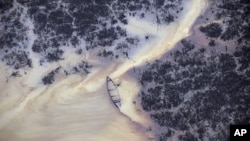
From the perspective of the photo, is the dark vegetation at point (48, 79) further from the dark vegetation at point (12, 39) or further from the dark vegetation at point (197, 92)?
the dark vegetation at point (197, 92)

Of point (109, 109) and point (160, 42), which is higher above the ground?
point (160, 42)

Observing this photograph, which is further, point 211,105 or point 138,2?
point 138,2

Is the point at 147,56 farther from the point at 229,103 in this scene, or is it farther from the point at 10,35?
the point at 10,35

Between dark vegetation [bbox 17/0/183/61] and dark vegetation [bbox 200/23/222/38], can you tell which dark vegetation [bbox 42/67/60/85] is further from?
dark vegetation [bbox 200/23/222/38]

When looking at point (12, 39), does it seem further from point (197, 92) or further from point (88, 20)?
point (197, 92)

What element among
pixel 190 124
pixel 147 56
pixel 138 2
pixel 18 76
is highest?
pixel 138 2

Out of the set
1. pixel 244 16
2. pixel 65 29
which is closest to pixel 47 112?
pixel 65 29

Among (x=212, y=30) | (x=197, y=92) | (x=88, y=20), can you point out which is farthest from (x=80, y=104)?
(x=212, y=30)

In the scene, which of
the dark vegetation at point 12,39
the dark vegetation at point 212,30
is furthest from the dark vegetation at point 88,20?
the dark vegetation at point 212,30
